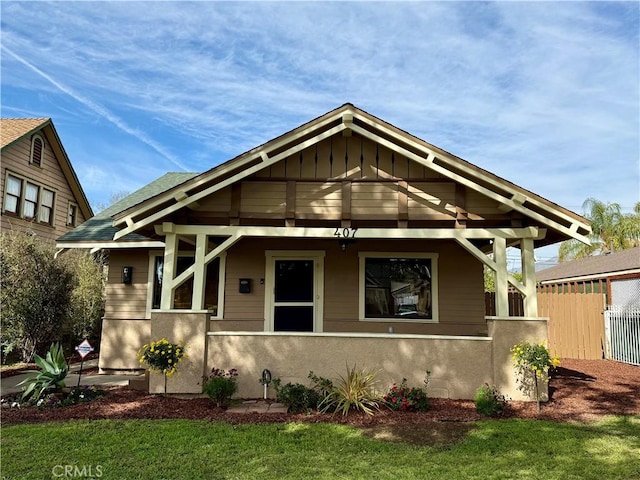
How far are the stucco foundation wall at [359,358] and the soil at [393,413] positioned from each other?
42 centimetres

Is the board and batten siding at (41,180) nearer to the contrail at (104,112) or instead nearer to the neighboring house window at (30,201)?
the neighboring house window at (30,201)

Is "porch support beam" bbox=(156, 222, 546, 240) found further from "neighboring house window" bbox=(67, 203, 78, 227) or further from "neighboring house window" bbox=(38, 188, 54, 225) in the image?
"neighboring house window" bbox=(67, 203, 78, 227)

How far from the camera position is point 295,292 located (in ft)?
32.0

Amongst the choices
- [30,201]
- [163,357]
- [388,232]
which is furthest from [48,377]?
[30,201]

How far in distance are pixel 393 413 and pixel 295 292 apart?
381 cm

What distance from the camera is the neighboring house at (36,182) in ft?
54.1

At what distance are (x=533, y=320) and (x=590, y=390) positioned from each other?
2219mm

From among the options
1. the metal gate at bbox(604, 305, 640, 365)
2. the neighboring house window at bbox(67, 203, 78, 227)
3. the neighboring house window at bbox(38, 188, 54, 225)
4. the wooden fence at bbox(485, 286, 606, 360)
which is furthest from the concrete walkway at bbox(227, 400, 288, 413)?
the neighboring house window at bbox(67, 203, 78, 227)

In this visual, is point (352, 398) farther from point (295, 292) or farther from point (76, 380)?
point (76, 380)

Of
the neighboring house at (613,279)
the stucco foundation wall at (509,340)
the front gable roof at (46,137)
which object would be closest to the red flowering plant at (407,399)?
the stucco foundation wall at (509,340)

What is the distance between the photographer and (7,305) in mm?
10883

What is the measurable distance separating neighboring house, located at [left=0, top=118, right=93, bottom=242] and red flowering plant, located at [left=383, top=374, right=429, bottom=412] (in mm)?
14304

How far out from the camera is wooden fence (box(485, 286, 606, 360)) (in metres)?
13.1

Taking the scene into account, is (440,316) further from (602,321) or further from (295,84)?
(295,84)
